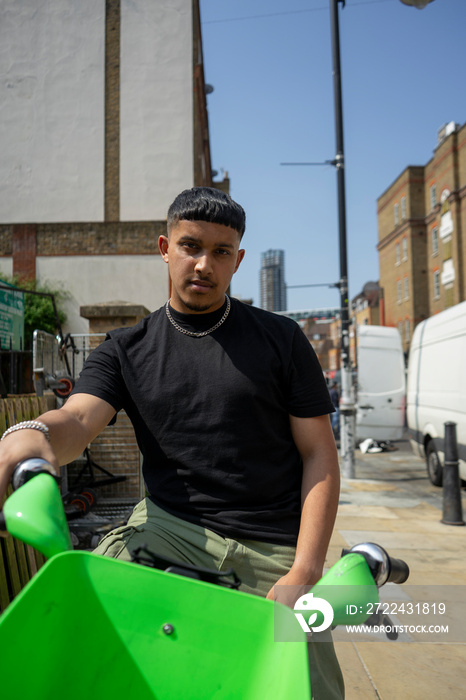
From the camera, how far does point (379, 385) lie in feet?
46.0

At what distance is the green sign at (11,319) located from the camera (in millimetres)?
5117

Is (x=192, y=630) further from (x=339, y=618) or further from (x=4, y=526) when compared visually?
(x=4, y=526)

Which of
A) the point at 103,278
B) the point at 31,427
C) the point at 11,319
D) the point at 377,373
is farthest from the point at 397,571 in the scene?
the point at 103,278

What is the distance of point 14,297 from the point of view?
214 inches

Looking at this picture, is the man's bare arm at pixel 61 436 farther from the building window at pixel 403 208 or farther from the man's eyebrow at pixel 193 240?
the building window at pixel 403 208

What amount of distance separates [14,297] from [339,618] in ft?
16.5

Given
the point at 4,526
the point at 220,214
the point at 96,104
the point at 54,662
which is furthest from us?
the point at 96,104

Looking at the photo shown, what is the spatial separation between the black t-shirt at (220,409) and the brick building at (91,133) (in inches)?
671

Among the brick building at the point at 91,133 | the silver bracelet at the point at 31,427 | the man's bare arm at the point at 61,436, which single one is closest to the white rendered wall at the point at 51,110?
the brick building at the point at 91,133

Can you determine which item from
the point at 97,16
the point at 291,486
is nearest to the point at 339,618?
the point at 291,486

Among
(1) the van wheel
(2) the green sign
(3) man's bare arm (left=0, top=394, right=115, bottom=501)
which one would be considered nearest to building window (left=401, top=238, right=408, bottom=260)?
(1) the van wheel

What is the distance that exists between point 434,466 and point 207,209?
Result: 28.2 ft

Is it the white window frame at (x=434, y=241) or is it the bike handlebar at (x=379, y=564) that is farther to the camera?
the white window frame at (x=434, y=241)

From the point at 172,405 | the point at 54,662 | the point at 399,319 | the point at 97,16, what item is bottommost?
the point at 54,662
